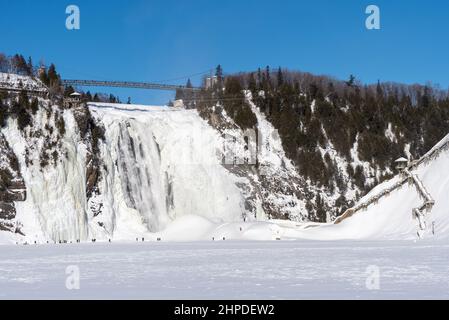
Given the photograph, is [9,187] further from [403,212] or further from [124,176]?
[403,212]

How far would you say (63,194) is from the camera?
62438mm

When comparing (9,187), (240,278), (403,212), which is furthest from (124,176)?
(240,278)

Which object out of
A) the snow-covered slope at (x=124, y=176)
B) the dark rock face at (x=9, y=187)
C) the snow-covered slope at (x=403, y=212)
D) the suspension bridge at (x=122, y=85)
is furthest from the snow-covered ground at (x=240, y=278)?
the suspension bridge at (x=122, y=85)

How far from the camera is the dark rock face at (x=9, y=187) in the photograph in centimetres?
5731

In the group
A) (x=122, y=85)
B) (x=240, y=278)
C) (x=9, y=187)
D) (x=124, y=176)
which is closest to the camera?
(x=240, y=278)

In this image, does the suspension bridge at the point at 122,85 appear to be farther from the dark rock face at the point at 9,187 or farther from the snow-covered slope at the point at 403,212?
the snow-covered slope at the point at 403,212

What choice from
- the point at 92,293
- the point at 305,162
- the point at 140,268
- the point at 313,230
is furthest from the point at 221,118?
the point at 92,293

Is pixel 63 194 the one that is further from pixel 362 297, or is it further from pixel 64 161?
pixel 362 297

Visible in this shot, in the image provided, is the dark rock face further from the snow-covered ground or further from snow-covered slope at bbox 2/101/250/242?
the snow-covered ground

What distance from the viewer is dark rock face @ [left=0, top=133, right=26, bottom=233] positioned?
57.3m

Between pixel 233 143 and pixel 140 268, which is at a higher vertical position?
pixel 233 143

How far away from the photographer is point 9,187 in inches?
2315

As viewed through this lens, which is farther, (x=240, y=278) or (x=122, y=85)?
(x=122, y=85)
